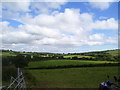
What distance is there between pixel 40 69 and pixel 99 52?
18.5m

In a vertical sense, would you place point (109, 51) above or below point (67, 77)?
above

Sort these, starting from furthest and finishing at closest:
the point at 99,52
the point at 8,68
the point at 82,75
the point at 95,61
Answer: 1. the point at 99,52
2. the point at 95,61
3. the point at 82,75
4. the point at 8,68

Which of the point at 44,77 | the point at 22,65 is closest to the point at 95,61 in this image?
the point at 44,77

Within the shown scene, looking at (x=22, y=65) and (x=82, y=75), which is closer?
(x=22, y=65)

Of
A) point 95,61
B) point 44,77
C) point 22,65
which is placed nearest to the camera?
point 22,65

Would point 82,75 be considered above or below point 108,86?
below

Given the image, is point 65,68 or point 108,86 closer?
point 108,86

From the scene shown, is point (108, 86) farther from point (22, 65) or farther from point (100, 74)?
point (100, 74)

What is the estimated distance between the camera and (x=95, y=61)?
3522cm

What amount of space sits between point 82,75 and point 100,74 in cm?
294

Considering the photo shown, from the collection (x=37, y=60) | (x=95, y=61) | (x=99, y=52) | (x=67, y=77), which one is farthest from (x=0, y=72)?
(x=99, y=52)

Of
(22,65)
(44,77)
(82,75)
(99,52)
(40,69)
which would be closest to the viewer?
(22,65)

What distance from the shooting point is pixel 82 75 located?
27594mm

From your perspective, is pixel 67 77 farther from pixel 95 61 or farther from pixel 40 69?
pixel 95 61
